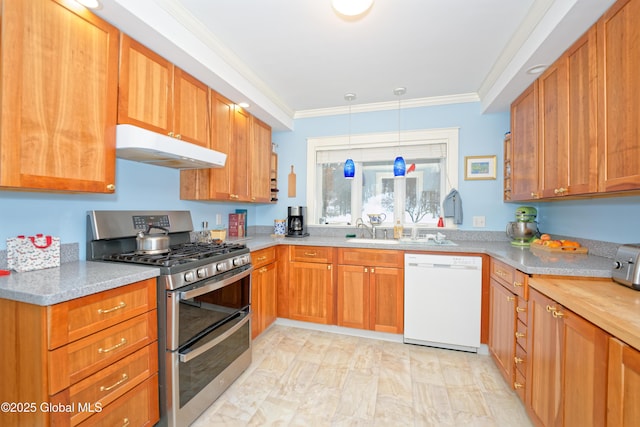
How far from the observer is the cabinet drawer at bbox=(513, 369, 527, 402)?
63.7 inches

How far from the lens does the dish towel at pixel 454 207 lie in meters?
2.86

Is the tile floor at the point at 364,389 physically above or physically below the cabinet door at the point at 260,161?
below

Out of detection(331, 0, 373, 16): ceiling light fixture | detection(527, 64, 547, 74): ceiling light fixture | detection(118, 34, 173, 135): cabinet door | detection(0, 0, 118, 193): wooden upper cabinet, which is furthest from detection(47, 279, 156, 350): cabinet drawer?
detection(527, 64, 547, 74): ceiling light fixture

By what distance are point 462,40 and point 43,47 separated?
247 cm

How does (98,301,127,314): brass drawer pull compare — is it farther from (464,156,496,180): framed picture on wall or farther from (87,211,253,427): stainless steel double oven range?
(464,156,496,180): framed picture on wall

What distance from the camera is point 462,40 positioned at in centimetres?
198

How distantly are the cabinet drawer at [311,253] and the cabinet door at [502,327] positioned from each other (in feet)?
4.66

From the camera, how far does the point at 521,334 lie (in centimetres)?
167

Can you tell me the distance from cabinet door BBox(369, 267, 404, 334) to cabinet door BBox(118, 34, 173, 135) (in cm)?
213

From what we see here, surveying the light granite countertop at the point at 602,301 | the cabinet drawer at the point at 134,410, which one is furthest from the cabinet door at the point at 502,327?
the cabinet drawer at the point at 134,410

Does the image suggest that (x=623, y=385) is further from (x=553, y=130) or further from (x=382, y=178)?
(x=382, y=178)

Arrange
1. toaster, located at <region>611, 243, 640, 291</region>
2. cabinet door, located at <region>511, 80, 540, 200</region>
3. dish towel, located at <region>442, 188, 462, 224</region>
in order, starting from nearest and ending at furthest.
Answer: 1. toaster, located at <region>611, 243, 640, 291</region>
2. cabinet door, located at <region>511, 80, 540, 200</region>
3. dish towel, located at <region>442, 188, 462, 224</region>

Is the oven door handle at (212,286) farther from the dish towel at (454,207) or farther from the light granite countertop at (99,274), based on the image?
the dish towel at (454,207)

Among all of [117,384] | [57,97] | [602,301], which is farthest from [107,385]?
[602,301]
